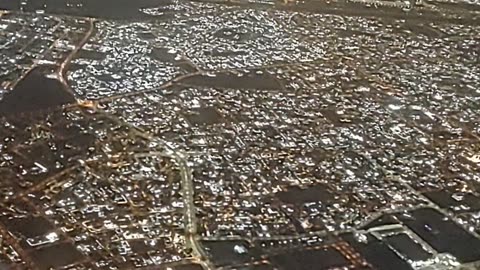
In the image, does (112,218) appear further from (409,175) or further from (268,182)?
(409,175)

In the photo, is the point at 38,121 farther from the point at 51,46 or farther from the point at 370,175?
the point at 370,175

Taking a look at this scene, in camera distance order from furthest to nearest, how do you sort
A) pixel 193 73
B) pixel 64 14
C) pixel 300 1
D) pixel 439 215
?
pixel 300 1 < pixel 64 14 < pixel 193 73 < pixel 439 215

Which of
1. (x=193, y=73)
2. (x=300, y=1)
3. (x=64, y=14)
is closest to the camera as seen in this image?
(x=193, y=73)

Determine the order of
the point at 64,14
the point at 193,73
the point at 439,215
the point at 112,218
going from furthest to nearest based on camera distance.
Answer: the point at 64,14, the point at 193,73, the point at 439,215, the point at 112,218

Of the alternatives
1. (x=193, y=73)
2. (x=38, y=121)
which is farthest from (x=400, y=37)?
(x=38, y=121)

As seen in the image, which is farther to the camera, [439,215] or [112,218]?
[439,215]

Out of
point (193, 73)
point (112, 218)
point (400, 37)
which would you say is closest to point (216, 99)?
point (193, 73)
